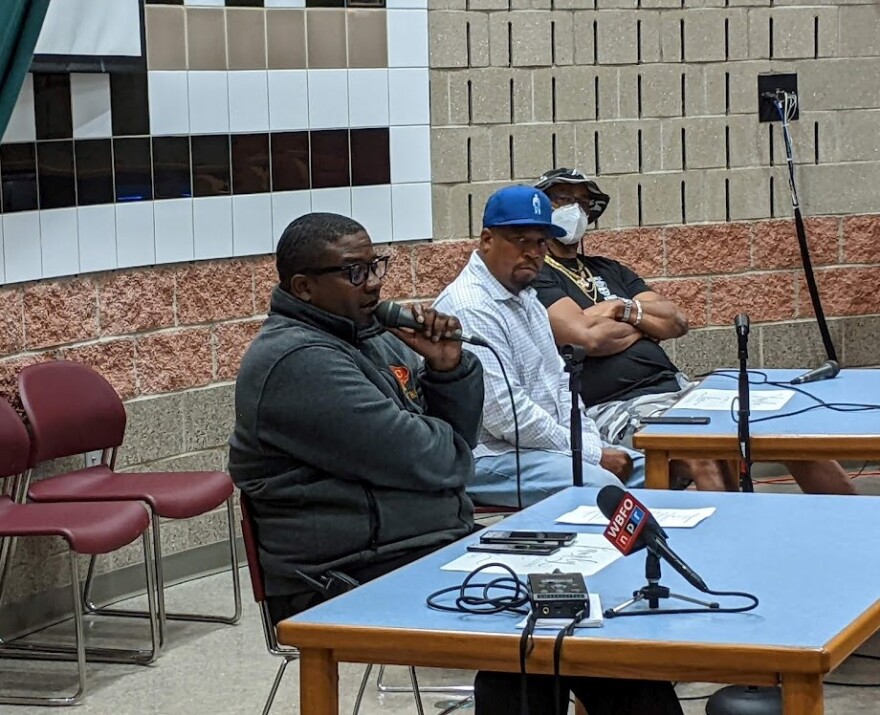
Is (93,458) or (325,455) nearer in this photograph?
(325,455)

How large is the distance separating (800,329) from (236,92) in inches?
107

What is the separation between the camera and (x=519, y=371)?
15.3 feet

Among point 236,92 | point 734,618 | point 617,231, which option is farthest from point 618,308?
point 734,618

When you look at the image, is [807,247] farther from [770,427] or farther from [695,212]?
[770,427]

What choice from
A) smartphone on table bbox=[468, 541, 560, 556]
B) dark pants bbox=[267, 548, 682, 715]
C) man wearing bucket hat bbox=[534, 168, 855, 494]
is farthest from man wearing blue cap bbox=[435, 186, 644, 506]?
dark pants bbox=[267, 548, 682, 715]

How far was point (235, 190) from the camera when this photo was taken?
5.46m

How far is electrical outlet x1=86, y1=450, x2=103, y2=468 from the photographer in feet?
16.8

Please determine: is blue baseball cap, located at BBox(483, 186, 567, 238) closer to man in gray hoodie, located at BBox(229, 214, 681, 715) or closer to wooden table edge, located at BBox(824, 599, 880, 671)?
man in gray hoodie, located at BBox(229, 214, 681, 715)

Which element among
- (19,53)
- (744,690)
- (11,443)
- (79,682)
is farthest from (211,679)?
(19,53)

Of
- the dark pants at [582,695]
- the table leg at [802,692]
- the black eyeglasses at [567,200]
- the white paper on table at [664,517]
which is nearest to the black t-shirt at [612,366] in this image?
the black eyeglasses at [567,200]

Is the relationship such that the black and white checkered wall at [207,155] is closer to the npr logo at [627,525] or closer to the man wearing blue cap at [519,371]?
the man wearing blue cap at [519,371]

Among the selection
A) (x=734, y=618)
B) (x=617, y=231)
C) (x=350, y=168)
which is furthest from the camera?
(x=617, y=231)

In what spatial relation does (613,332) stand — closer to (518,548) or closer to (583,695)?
(518,548)

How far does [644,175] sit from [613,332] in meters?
1.32
